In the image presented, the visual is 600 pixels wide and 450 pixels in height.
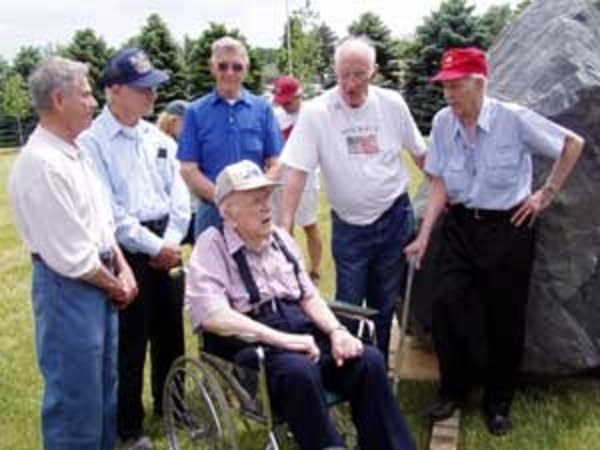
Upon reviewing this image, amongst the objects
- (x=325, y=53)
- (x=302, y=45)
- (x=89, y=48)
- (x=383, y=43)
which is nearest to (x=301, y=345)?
(x=302, y=45)

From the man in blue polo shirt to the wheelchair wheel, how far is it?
104 centimetres

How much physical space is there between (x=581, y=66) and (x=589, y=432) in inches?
66.1

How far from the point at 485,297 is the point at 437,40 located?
17613 millimetres

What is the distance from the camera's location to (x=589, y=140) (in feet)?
13.9

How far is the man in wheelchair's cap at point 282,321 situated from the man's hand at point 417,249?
0.72m

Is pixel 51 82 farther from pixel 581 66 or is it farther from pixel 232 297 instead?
pixel 581 66

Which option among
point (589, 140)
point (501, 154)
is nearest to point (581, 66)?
point (589, 140)

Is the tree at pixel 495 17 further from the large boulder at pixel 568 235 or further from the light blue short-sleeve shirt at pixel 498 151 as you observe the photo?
the light blue short-sleeve shirt at pixel 498 151

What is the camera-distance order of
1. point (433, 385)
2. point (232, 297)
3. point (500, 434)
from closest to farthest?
point (232, 297), point (500, 434), point (433, 385)

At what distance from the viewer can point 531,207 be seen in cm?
385

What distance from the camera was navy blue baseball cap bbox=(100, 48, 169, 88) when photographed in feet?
11.9

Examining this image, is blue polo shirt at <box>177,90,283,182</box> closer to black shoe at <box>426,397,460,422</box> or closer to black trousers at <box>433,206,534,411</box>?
black trousers at <box>433,206,534,411</box>

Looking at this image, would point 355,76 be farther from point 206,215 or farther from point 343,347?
point 343,347

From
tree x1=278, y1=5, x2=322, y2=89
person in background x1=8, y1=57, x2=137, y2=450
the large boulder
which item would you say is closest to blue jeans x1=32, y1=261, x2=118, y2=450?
person in background x1=8, y1=57, x2=137, y2=450
